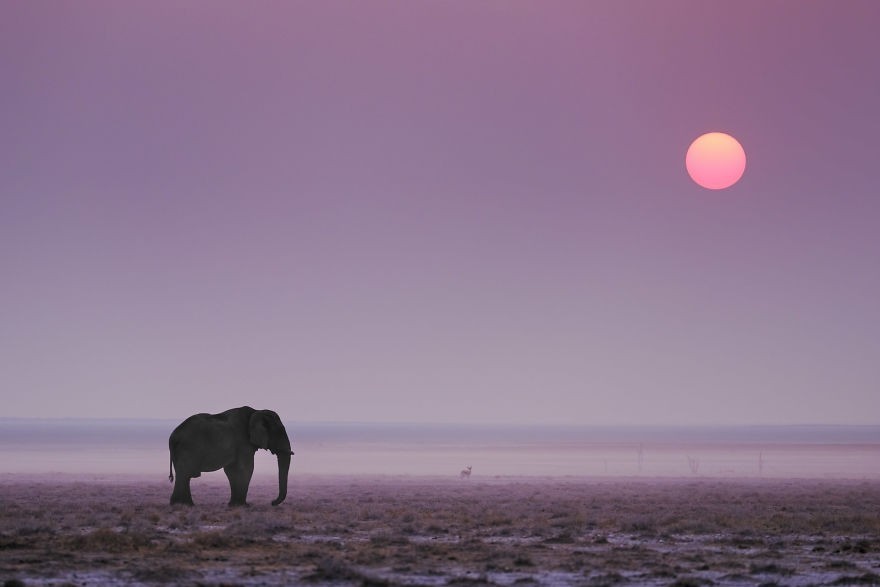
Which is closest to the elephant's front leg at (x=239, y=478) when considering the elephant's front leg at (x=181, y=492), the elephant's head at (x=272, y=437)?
the elephant's head at (x=272, y=437)

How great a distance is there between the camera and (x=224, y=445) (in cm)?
3572

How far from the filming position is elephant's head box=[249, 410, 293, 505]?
36.2 m

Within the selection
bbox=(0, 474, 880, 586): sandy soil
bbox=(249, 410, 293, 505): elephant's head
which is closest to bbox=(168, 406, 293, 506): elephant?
bbox=(249, 410, 293, 505): elephant's head

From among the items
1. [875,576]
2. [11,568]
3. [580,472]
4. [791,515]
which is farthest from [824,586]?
[580,472]

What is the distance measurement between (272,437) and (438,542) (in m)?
11.6

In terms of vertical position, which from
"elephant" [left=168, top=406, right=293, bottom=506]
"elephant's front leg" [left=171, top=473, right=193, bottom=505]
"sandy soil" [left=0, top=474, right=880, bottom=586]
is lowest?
"sandy soil" [left=0, top=474, right=880, bottom=586]

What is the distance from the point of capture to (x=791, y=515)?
35.3 m

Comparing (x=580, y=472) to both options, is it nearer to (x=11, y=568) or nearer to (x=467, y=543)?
(x=467, y=543)

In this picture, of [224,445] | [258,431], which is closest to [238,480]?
[224,445]

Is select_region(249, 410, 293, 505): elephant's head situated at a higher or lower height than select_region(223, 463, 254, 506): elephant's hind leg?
higher

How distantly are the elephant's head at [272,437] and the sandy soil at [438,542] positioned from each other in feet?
3.11

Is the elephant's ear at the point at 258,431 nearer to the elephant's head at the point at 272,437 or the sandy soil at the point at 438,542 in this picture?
the elephant's head at the point at 272,437

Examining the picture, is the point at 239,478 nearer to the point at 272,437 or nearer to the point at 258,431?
the point at 258,431

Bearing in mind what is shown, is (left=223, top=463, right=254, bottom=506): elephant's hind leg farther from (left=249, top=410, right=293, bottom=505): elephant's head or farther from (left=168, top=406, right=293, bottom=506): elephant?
(left=249, top=410, right=293, bottom=505): elephant's head
